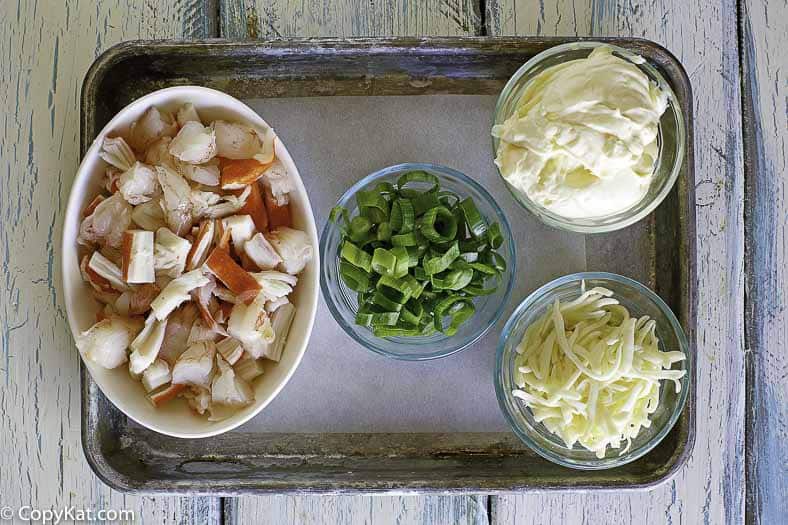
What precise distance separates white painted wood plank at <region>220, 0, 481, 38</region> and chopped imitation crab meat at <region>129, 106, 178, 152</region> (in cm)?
27

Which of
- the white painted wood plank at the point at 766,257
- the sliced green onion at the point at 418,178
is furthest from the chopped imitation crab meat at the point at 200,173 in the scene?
the white painted wood plank at the point at 766,257

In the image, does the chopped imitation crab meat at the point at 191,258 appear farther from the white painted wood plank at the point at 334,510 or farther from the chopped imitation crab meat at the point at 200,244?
the white painted wood plank at the point at 334,510

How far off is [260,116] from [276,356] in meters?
0.45

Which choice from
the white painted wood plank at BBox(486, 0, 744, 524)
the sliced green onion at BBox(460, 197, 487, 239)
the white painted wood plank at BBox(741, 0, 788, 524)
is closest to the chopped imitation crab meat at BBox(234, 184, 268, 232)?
the sliced green onion at BBox(460, 197, 487, 239)

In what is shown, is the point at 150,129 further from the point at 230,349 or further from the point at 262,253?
the point at 230,349

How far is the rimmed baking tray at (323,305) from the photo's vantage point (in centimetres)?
131

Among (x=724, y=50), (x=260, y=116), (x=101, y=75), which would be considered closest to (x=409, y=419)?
(x=260, y=116)

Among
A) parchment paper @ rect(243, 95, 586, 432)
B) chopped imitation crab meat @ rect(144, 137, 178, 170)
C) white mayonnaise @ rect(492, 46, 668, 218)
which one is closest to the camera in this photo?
white mayonnaise @ rect(492, 46, 668, 218)

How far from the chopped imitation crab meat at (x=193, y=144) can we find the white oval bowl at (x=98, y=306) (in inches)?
2.4

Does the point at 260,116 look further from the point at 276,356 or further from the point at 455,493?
the point at 455,493

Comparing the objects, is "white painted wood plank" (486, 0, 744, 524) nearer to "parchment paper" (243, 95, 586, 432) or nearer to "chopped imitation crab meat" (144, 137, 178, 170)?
"parchment paper" (243, 95, 586, 432)

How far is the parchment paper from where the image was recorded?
1361 mm

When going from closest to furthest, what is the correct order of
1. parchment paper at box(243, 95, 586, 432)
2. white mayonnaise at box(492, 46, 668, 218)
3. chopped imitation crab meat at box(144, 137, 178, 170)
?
white mayonnaise at box(492, 46, 668, 218)
chopped imitation crab meat at box(144, 137, 178, 170)
parchment paper at box(243, 95, 586, 432)

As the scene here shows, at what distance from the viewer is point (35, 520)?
4.69 ft
